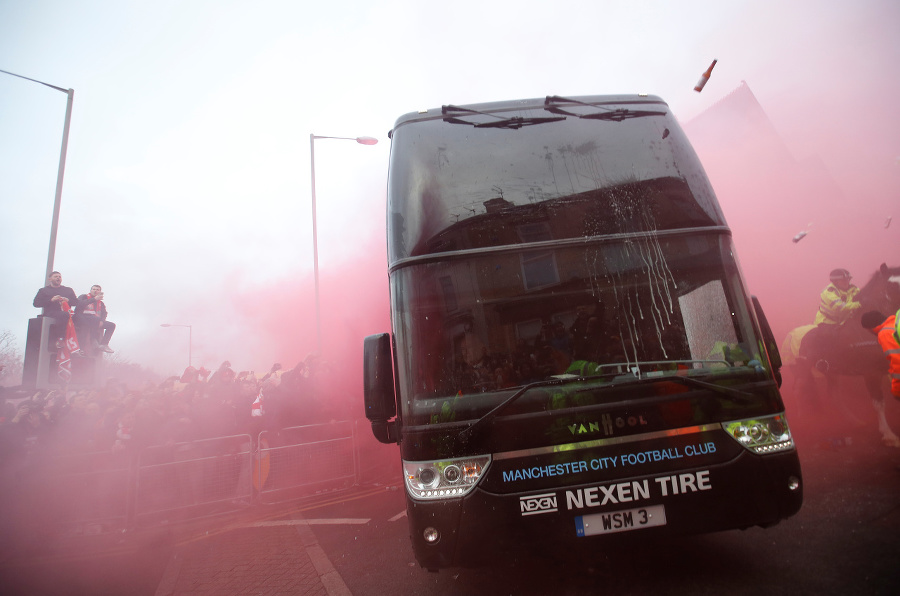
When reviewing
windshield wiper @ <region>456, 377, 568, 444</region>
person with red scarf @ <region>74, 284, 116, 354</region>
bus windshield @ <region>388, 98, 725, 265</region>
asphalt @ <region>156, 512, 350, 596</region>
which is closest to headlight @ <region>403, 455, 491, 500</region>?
windshield wiper @ <region>456, 377, 568, 444</region>

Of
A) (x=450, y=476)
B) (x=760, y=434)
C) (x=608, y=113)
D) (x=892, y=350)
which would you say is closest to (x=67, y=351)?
(x=450, y=476)

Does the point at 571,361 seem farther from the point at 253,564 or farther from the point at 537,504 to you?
the point at 253,564

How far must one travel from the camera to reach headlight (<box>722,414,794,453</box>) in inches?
103

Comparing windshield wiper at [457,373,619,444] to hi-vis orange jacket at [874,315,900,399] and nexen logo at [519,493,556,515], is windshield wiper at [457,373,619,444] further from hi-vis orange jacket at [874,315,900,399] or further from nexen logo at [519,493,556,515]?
hi-vis orange jacket at [874,315,900,399]

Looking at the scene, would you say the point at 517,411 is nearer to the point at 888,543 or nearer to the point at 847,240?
the point at 888,543

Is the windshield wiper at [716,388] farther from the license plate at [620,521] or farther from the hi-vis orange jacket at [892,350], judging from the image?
the hi-vis orange jacket at [892,350]

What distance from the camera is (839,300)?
611cm

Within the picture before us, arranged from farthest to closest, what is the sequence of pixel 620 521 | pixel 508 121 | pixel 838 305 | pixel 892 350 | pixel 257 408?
pixel 257 408, pixel 838 305, pixel 892 350, pixel 508 121, pixel 620 521

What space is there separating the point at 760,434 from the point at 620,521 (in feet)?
2.86

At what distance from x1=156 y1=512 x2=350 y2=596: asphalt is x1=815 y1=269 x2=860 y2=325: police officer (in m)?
6.33

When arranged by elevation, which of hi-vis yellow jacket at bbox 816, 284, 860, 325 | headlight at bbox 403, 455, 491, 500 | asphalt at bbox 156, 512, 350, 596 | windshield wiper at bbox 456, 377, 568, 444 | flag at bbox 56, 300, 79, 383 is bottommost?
asphalt at bbox 156, 512, 350, 596

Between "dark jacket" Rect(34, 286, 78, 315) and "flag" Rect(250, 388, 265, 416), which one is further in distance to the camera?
"flag" Rect(250, 388, 265, 416)

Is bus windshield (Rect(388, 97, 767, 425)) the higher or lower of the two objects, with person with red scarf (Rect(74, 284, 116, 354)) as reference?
lower

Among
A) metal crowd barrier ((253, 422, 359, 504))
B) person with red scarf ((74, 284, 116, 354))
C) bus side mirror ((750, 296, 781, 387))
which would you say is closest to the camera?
bus side mirror ((750, 296, 781, 387))
